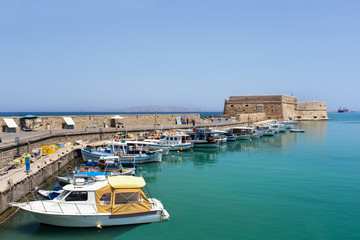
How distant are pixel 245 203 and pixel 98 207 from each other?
23.3 feet

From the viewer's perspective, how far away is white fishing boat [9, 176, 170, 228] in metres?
11.3

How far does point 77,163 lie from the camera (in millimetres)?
23891

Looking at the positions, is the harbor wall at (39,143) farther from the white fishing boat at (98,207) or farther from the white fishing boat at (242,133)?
the white fishing boat at (242,133)

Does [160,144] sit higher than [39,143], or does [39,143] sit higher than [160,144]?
[39,143]

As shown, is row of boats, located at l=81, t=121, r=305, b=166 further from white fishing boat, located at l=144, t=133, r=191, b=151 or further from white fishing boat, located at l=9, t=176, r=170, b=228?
white fishing boat, located at l=9, t=176, r=170, b=228

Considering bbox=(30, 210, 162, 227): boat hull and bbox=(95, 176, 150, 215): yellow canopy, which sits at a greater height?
bbox=(95, 176, 150, 215): yellow canopy

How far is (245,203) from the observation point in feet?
47.1

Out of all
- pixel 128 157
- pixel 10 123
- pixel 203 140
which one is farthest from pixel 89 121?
pixel 128 157

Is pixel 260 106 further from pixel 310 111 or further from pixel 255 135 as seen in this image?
pixel 255 135

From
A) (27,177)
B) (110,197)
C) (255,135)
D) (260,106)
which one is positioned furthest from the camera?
(260,106)

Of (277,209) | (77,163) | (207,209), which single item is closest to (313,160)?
(277,209)

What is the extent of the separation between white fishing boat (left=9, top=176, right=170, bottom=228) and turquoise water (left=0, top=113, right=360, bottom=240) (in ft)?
1.14

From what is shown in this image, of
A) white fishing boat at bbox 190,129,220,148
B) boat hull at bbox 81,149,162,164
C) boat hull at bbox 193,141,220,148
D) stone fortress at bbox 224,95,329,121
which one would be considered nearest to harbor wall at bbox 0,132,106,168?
boat hull at bbox 81,149,162,164

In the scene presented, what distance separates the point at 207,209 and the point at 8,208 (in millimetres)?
8865
